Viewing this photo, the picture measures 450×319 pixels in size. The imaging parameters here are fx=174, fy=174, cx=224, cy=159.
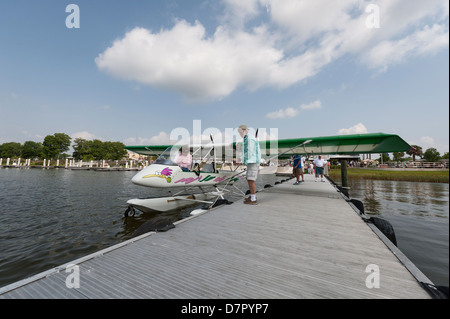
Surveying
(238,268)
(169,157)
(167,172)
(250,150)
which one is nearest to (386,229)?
(238,268)

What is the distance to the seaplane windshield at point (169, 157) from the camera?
605 centimetres

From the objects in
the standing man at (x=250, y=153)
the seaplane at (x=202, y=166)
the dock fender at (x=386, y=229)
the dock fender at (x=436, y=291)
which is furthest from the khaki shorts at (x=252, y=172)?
the dock fender at (x=436, y=291)

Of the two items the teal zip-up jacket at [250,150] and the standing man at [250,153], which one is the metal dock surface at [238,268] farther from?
the teal zip-up jacket at [250,150]

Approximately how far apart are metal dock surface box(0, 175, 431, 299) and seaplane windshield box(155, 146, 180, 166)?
3336 mm

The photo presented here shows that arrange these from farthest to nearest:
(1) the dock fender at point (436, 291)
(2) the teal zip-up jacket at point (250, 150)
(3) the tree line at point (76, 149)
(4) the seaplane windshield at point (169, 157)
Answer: (3) the tree line at point (76, 149), (4) the seaplane windshield at point (169, 157), (2) the teal zip-up jacket at point (250, 150), (1) the dock fender at point (436, 291)

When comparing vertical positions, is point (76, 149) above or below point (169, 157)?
Answer: above

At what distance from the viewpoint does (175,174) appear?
609cm

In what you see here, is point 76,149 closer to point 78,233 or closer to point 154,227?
point 78,233

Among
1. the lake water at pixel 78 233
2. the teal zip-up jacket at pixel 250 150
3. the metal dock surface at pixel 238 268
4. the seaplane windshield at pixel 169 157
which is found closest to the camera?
the metal dock surface at pixel 238 268

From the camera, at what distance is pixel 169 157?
6.23 m

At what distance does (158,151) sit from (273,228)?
8.05 m

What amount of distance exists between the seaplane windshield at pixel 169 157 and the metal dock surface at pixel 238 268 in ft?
10.9

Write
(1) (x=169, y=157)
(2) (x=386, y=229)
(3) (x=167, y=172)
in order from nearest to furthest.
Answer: (2) (x=386, y=229) < (3) (x=167, y=172) < (1) (x=169, y=157)

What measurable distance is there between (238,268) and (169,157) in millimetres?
5021
